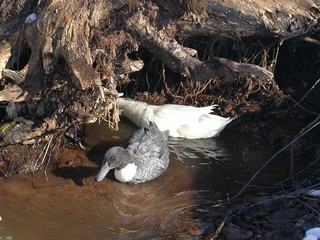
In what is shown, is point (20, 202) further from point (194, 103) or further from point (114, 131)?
point (194, 103)

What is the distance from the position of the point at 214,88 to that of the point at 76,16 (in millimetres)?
2979

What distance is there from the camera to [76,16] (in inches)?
221

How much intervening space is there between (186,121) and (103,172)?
1.75 m

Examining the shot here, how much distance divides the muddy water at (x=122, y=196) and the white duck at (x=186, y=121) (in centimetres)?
23

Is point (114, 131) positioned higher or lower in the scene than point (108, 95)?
lower

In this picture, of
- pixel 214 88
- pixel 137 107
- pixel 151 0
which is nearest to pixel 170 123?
pixel 137 107

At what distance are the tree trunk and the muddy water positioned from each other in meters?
0.52

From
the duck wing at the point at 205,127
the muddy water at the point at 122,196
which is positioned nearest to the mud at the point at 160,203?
the muddy water at the point at 122,196

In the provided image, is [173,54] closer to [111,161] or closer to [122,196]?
[111,161]

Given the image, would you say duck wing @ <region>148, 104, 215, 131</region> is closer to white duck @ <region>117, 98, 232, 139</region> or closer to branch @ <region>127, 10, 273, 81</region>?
white duck @ <region>117, 98, 232, 139</region>

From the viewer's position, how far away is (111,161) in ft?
19.6

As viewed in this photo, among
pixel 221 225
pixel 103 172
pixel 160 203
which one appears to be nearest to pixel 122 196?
pixel 103 172

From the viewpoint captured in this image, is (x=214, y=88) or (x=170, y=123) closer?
(x=170, y=123)

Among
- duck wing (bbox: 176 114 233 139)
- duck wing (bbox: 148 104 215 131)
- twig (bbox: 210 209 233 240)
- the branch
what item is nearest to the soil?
twig (bbox: 210 209 233 240)
